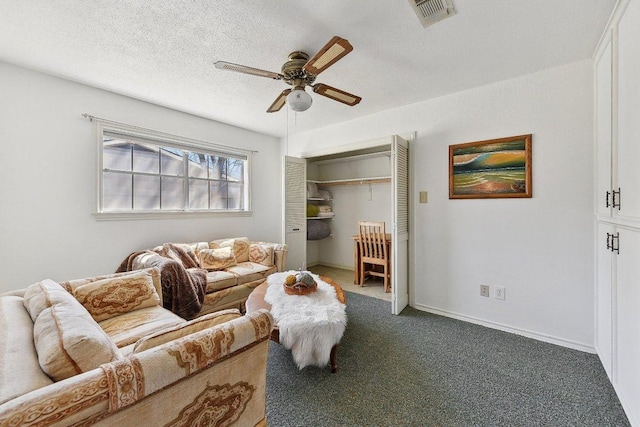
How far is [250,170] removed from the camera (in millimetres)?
4152

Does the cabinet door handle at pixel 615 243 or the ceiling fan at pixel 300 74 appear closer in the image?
the cabinet door handle at pixel 615 243

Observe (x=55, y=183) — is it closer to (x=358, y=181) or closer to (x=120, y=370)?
(x=120, y=370)

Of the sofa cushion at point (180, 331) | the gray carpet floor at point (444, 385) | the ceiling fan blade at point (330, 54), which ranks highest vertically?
the ceiling fan blade at point (330, 54)

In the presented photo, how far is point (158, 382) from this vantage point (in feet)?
2.66

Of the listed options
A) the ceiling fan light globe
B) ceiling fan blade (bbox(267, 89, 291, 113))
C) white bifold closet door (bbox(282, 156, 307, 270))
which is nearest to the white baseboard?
white bifold closet door (bbox(282, 156, 307, 270))

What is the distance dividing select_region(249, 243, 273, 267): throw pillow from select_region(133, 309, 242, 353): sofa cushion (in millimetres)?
2190

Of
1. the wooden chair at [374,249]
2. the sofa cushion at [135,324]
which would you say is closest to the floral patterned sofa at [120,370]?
the sofa cushion at [135,324]

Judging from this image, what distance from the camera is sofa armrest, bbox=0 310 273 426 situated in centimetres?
64

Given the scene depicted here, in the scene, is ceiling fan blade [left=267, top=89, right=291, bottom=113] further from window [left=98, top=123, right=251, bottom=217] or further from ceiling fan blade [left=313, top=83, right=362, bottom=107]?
window [left=98, top=123, right=251, bottom=217]

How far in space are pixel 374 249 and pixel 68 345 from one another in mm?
3332

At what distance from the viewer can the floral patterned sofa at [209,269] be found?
2.40 meters

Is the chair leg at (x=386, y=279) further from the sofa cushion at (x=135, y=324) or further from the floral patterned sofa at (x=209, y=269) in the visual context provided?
the sofa cushion at (x=135, y=324)

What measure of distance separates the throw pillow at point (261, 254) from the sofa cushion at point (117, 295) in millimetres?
1501

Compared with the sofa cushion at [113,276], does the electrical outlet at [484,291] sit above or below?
below
